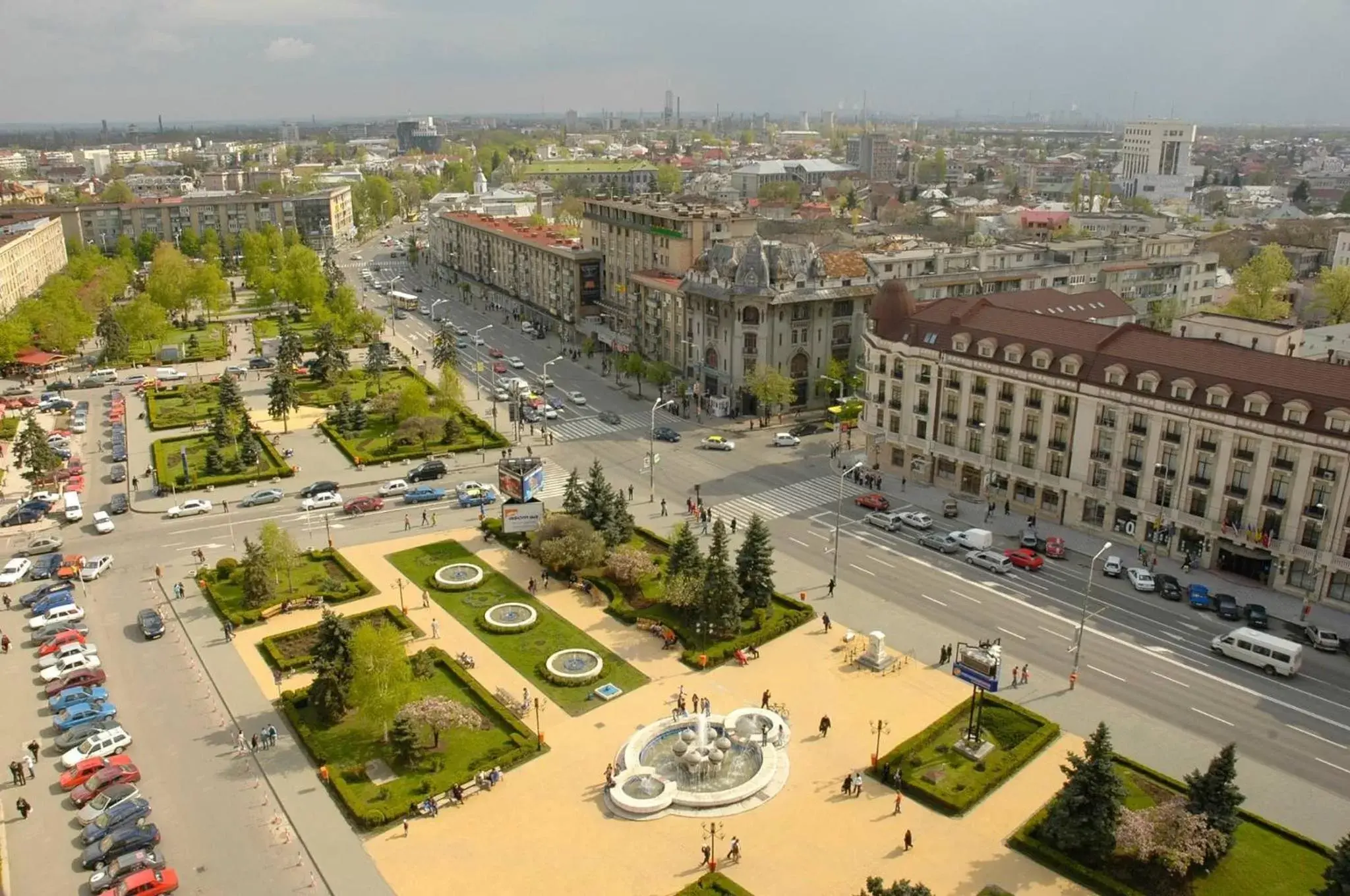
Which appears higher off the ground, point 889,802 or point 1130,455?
point 1130,455

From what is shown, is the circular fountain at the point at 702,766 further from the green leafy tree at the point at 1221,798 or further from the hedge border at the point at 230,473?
the hedge border at the point at 230,473

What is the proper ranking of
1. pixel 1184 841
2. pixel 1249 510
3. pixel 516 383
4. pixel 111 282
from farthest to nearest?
pixel 111 282 < pixel 516 383 < pixel 1249 510 < pixel 1184 841

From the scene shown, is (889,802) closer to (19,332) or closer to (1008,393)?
(1008,393)

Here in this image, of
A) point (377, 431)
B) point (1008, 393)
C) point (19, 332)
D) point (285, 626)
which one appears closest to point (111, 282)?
point (19, 332)

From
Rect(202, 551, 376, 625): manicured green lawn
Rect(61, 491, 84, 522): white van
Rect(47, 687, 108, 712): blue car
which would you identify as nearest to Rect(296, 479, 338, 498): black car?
Rect(202, 551, 376, 625): manicured green lawn

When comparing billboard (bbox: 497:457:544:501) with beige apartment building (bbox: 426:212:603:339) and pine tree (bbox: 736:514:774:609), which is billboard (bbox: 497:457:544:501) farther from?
beige apartment building (bbox: 426:212:603:339)

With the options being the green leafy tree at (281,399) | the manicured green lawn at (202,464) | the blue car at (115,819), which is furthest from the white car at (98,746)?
the green leafy tree at (281,399)
